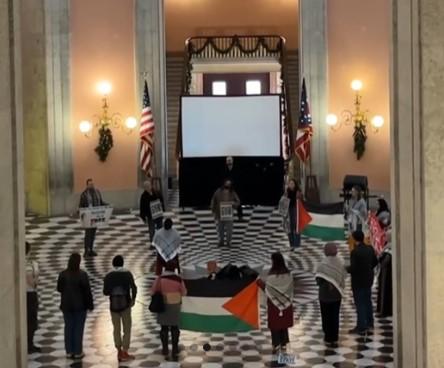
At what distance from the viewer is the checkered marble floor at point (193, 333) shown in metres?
11.2

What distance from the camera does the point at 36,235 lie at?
20.0 metres

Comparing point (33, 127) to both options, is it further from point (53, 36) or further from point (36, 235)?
point (36, 235)

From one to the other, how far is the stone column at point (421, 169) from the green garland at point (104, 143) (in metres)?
15.2

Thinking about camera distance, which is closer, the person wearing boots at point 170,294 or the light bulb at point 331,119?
the person wearing boots at point 170,294

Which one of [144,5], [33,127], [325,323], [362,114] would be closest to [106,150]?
[33,127]

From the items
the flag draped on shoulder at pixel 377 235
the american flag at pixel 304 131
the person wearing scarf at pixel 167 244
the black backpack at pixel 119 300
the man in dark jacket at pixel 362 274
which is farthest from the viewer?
the american flag at pixel 304 131

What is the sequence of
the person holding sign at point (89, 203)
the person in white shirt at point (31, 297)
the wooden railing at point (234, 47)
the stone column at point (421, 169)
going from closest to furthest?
the stone column at point (421, 169)
the person in white shirt at point (31, 297)
the person holding sign at point (89, 203)
the wooden railing at point (234, 47)

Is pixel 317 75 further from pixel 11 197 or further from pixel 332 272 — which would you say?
pixel 11 197

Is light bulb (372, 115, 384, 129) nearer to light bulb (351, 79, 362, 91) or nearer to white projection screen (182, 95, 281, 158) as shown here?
light bulb (351, 79, 362, 91)

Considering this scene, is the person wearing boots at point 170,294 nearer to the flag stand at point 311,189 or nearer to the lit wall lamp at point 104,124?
the flag stand at point 311,189

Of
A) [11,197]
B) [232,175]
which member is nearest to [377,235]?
[11,197]

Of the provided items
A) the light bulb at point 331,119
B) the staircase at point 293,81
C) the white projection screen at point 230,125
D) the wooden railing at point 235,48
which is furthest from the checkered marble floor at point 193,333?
the wooden railing at point 235,48

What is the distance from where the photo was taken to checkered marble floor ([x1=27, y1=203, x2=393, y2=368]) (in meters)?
11.2

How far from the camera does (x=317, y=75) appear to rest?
23359mm
